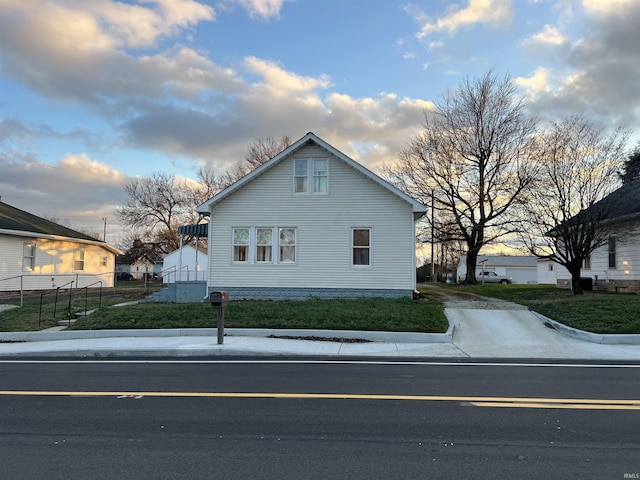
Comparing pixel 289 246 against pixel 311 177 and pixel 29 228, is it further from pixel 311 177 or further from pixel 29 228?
pixel 29 228

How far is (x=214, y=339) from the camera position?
490 inches

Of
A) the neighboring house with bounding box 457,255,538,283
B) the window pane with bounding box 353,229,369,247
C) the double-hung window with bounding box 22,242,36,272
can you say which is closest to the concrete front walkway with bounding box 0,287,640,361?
the window pane with bounding box 353,229,369,247

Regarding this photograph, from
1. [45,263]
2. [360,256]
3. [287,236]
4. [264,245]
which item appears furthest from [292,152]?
[45,263]

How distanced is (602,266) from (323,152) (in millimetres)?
15350

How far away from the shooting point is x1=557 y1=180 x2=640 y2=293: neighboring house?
65.8 ft

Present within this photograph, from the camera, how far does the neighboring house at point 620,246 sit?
20.1 meters

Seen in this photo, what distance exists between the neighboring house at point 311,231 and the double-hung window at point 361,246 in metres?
0.04

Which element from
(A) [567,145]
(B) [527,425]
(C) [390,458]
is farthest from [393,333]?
(A) [567,145]

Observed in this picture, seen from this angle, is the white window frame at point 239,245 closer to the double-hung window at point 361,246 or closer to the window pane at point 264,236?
the window pane at point 264,236

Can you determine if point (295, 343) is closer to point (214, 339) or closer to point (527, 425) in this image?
point (214, 339)

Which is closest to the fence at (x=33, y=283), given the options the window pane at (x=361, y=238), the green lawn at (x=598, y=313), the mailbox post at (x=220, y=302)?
the window pane at (x=361, y=238)

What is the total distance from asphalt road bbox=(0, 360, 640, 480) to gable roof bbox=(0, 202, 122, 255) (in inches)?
729

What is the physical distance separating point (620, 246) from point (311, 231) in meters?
14.6

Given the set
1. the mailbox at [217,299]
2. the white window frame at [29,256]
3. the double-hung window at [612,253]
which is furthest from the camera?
the white window frame at [29,256]
